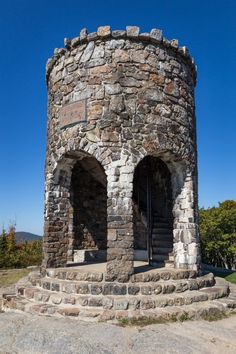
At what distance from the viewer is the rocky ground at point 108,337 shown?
3.88 m

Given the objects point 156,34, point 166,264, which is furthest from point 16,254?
point 156,34

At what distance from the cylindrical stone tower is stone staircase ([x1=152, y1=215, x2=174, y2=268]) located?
0.22 m

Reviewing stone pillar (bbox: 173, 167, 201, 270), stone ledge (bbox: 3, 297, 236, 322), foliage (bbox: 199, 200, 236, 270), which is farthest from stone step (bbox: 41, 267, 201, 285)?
foliage (bbox: 199, 200, 236, 270)

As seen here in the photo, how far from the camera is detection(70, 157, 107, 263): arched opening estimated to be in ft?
32.6

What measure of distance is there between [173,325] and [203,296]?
1184mm

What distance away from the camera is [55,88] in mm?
7348

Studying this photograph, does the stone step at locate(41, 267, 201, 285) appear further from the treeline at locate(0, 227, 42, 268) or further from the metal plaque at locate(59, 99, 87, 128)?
the treeline at locate(0, 227, 42, 268)

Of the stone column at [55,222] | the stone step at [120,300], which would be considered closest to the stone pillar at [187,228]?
the stone step at [120,300]

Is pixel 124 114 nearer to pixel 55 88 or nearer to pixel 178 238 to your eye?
pixel 55 88

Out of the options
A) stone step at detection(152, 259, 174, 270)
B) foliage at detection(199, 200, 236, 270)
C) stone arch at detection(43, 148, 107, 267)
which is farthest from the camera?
foliage at detection(199, 200, 236, 270)

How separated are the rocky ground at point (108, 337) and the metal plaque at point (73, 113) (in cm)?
379

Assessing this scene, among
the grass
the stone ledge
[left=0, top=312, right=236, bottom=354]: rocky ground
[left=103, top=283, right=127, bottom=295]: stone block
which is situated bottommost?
[left=0, top=312, right=236, bottom=354]: rocky ground

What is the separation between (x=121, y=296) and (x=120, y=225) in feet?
4.01

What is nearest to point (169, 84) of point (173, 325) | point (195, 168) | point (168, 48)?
point (168, 48)
